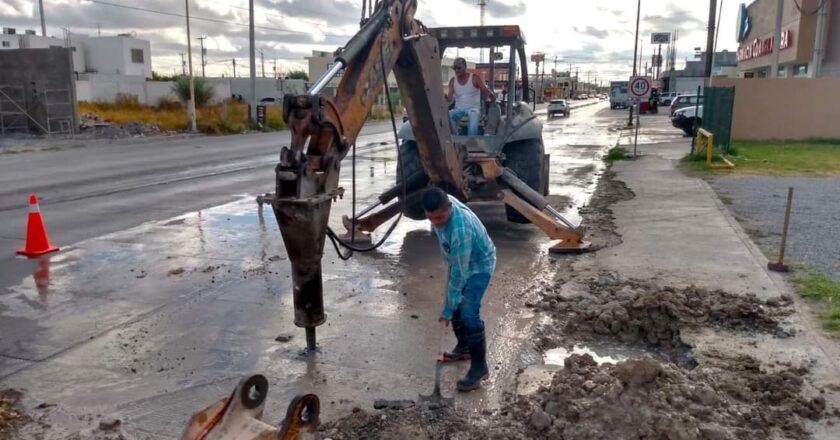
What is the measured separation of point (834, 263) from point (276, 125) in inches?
1412

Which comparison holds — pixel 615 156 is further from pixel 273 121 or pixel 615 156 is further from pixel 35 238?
pixel 273 121

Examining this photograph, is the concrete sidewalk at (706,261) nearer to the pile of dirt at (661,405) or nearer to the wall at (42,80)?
the pile of dirt at (661,405)

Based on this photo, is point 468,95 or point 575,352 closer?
point 575,352

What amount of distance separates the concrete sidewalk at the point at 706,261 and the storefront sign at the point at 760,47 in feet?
75.0

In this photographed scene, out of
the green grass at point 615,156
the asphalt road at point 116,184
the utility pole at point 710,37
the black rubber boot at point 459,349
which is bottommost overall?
the asphalt road at point 116,184

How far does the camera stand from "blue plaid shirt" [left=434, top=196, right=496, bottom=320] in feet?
15.5

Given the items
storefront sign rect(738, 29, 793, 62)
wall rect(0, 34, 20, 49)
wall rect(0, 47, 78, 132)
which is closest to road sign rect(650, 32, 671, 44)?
storefront sign rect(738, 29, 793, 62)

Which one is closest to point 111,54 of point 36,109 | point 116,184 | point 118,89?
point 118,89

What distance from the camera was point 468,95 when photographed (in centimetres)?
1006

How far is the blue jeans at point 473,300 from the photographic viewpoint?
4926 millimetres

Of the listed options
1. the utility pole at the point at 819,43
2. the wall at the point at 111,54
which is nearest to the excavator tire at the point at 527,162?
the utility pole at the point at 819,43

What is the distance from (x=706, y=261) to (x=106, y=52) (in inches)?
2706

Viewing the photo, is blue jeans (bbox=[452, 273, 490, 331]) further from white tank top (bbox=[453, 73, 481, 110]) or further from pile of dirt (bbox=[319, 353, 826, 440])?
white tank top (bbox=[453, 73, 481, 110])

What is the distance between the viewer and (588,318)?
6.24 meters
